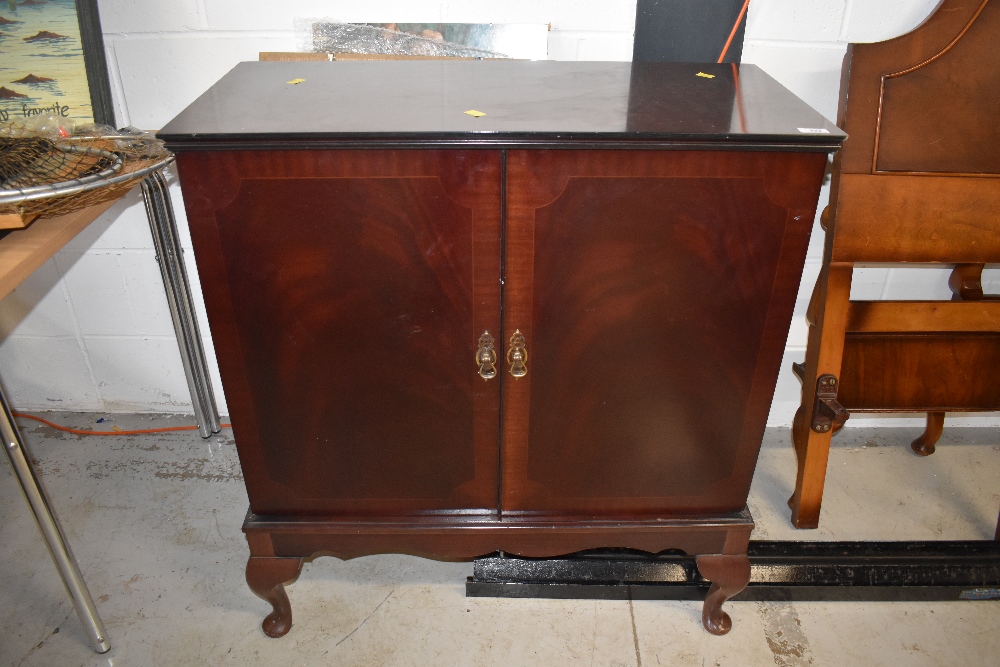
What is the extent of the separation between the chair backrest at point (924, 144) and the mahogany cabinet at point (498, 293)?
0.28m

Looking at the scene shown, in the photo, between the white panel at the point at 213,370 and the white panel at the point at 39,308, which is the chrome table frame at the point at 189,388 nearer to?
the white panel at the point at 213,370

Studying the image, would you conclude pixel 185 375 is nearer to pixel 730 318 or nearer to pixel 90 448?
pixel 90 448

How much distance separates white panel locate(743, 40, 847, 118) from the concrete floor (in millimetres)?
956

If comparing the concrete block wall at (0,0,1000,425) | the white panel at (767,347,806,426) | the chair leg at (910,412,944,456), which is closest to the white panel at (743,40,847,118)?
the concrete block wall at (0,0,1000,425)

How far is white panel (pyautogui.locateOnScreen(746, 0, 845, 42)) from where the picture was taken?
1.57m

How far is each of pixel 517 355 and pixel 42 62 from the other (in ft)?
4.09

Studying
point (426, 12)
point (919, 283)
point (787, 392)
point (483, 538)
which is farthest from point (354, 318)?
point (919, 283)

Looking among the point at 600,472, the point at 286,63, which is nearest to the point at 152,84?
the point at 286,63

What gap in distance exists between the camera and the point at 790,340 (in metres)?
1.96

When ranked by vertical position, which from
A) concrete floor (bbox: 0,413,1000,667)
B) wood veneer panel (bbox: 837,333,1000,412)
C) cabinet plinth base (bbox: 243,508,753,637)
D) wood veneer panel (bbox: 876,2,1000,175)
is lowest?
concrete floor (bbox: 0,413,1000,667)

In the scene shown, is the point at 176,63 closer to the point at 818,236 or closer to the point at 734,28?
the point at 734,28

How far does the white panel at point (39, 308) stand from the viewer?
1.91 metres

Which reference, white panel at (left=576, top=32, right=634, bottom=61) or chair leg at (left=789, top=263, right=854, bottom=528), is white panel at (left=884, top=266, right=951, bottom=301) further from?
white panel at (left=576, top=32, right=634, bottom=61)

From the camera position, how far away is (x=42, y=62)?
157 centimetres
